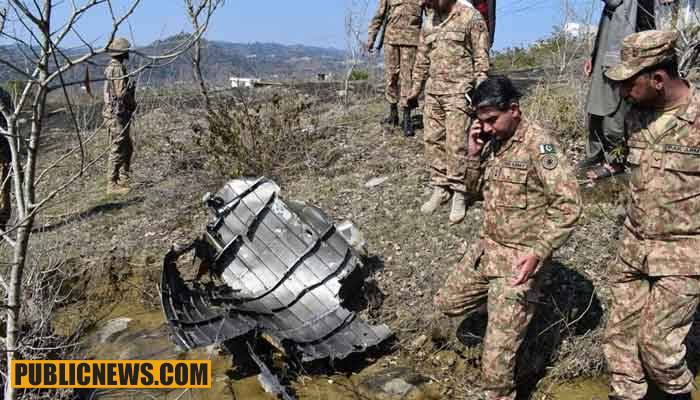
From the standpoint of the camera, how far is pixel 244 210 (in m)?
5.02

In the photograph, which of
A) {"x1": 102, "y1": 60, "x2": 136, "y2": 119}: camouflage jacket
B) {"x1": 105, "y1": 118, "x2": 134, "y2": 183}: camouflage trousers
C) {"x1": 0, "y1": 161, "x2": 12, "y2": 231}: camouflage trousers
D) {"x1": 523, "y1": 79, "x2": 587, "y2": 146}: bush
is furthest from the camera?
{"x1": 105, "y1": 118, "x2": 134, "y2": 183}: camouflage trousers

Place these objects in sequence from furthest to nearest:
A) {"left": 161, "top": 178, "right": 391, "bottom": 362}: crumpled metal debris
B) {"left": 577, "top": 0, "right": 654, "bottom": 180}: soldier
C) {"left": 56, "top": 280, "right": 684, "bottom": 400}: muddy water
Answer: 1. {"left": 577, "top": 0, "right": 654, "bottom": 180}: soldier
2. {"left": 161, "top": 178, "right": 391, "bottom": 362}: crumpled metal debris
3. {"left": 56, "top": 280, "right": 684, "bottom": 400}: muddy water

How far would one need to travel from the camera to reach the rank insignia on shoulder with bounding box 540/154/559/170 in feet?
9.63

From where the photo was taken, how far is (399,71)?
709cm

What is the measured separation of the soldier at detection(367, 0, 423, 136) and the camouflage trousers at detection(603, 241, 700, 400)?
4081 millimetres

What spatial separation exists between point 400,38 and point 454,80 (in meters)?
2.18

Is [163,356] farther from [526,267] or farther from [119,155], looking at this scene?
[119,155]

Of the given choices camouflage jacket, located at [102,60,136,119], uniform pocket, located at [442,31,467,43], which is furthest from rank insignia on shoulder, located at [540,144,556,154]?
camouflage jacket, located at [102,60,136,119]

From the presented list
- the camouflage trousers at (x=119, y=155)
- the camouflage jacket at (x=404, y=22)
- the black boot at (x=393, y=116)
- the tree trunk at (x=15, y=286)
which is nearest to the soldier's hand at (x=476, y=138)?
the tree trunk at (x=15, y=286)

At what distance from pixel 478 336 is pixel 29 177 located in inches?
111

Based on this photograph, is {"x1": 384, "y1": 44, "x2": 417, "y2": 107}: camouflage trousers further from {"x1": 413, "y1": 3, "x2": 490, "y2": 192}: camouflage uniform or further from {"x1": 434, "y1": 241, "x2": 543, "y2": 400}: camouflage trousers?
{"x1": 434, "y1": 241, "x2": 543, "y2": 400}: camouflage trousers

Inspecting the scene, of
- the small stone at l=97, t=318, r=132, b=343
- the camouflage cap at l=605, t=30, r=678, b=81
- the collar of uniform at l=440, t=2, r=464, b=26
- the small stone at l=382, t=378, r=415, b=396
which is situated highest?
the collar of uniform at l=440, t=2, r=464, b=26

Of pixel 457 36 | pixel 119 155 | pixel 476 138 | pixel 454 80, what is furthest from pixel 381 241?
pixel 119 155

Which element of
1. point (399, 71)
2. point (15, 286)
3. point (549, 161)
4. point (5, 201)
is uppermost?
point (399, 71)
